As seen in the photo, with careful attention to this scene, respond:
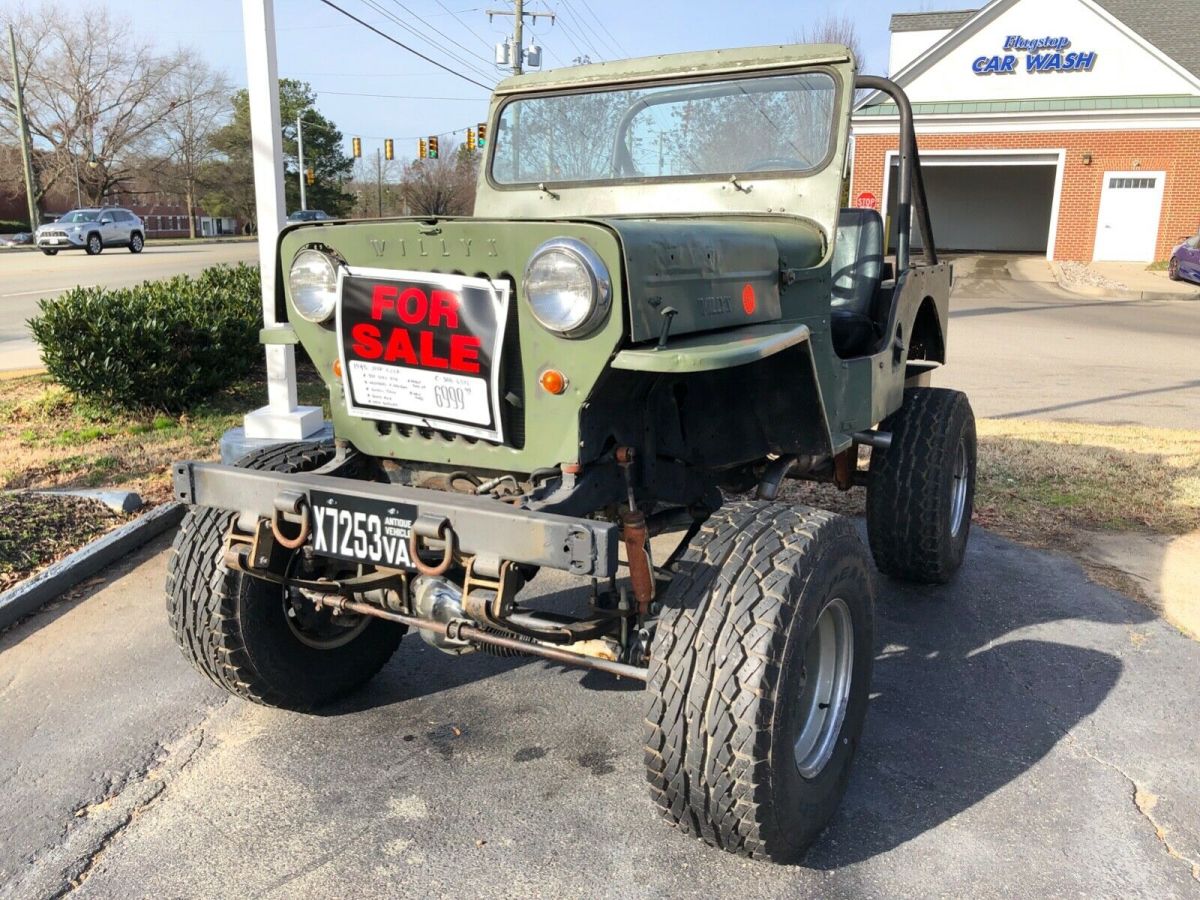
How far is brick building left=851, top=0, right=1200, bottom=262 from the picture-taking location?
1030 inches

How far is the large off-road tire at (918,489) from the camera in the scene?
4.36 metres

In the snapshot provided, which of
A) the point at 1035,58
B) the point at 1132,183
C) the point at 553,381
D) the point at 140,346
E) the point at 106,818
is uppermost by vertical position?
the point at 1035,58

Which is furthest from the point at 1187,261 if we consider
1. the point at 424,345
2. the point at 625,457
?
the point at 424,345

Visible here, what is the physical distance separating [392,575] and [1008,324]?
16.1 metres

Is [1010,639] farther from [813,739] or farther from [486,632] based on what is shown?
[486,632]

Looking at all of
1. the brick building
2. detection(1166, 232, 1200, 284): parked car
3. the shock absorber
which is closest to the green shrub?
the shock absorber

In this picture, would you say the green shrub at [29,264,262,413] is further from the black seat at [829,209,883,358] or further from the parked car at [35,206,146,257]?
the parked car at [35,206,146,257]

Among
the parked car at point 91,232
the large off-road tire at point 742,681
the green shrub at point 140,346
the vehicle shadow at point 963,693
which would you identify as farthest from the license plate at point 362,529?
the parked car at point 91,232

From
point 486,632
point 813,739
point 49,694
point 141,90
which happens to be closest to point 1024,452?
point 813,739

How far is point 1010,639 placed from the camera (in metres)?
4.16

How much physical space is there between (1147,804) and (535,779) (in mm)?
1867

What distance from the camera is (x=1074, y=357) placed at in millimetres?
13062

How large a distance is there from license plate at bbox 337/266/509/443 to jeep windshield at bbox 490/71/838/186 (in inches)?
61.4

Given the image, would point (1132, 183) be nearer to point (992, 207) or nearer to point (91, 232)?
point (992, 207)
